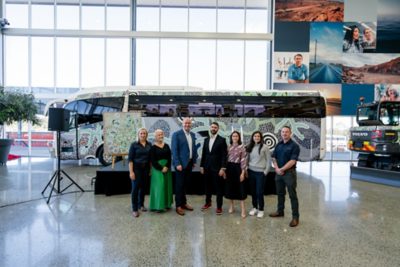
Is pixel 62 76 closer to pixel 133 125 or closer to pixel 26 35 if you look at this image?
pixel 26 35

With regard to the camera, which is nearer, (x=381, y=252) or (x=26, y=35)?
(x=381, y=252)

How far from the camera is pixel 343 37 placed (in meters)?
11.9

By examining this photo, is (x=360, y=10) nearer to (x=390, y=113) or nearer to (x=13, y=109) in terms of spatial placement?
(x=390, y=113)

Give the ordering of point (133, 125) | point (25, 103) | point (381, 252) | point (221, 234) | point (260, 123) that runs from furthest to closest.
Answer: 1. point (25, 103)
2. point (260, 123)
3. point (133, 125)
4. point (221, 234)
5. point (381, 252)

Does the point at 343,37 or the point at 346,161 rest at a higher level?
the point at 343,37

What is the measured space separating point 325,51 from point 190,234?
1132 centimetres

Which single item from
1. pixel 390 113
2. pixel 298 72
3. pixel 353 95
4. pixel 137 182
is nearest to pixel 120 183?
pixel 137 182

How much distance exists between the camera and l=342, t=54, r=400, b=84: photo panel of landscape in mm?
11914

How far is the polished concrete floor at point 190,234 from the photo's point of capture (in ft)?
9.41

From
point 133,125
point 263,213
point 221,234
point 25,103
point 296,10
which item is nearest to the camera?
point 221,234

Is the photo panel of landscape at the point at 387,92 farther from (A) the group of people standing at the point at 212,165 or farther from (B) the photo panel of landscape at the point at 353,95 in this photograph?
(A) the group of people standing at the point at 212,165

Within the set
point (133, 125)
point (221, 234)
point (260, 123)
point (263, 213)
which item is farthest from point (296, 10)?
point (221, 234)

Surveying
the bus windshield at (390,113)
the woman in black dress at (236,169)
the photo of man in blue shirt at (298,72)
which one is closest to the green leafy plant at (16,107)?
the woman in black dress at (236,169)

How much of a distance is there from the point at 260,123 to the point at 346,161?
245 inches
